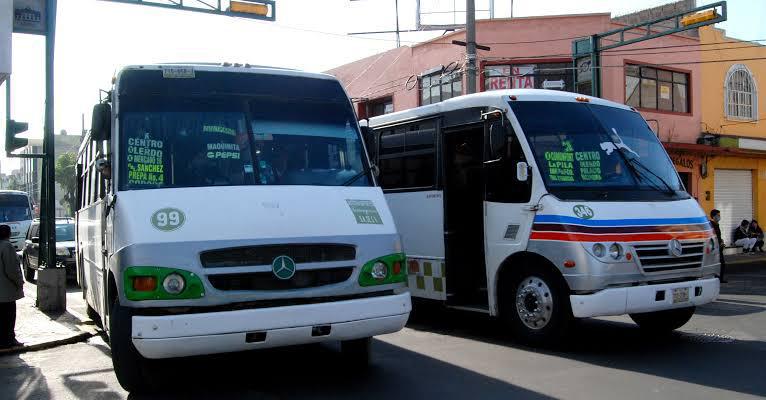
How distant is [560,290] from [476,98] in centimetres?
271

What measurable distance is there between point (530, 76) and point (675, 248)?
15885mm

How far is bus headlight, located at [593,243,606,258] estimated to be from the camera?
7.28 metres

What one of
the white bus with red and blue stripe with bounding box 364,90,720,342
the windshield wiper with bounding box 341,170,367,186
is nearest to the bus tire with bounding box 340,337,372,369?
the windshield wiper with bounding box 341,170,367,186

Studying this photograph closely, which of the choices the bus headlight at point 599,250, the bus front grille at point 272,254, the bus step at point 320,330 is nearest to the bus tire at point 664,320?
the bus headlight at point 599,250

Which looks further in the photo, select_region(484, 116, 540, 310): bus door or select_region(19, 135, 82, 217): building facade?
select_region(19, 135, 82, 217): building facade

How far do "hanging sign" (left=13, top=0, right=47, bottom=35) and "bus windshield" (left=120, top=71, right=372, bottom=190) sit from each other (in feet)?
22.3

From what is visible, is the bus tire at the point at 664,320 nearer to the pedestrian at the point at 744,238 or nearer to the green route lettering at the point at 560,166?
the green route lettering at the point at 560,166

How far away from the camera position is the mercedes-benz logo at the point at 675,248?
24.8ft

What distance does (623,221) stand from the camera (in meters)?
7.48

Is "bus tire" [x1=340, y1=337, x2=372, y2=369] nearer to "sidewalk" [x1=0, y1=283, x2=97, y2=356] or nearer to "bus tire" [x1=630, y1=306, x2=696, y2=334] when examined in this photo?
"bus tire" [x1=630, y1=306, x2=696, y2=334]

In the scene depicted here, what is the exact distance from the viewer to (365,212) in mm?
6254

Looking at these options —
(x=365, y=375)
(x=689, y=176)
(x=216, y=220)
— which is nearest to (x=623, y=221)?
(x=365, y=375)

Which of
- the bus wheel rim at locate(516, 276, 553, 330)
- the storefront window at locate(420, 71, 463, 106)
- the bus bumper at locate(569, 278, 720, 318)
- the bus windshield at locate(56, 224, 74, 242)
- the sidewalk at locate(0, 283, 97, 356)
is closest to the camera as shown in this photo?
the bus bumper at locate(569, 278, 720, 318)

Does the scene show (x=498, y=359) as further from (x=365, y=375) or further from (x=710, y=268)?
(x=710, y=268)
